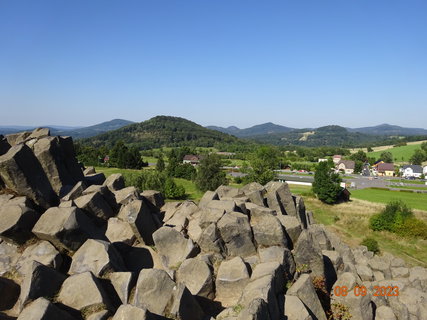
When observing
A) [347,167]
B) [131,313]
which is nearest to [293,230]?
[131,313]

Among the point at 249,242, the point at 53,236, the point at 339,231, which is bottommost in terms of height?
the point at 339,231

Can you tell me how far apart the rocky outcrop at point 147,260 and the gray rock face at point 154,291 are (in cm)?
3

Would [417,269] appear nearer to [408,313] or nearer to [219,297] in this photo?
[408,313]

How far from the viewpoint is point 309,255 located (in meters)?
14.0

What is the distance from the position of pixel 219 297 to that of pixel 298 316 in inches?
131

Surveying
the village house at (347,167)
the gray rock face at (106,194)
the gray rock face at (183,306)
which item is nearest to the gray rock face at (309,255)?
the gray rock face at (183,306)

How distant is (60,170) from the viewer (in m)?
16.3

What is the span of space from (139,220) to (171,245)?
226 centimetres

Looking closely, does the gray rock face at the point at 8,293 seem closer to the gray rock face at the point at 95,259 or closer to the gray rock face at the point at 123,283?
the gray rock face at the point at 95,259

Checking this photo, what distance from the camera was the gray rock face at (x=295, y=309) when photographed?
1090 centimetres

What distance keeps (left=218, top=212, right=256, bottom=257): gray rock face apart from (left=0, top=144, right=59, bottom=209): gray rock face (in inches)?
376

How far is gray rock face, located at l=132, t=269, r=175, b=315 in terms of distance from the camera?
32.8 ft

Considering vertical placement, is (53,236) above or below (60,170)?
below

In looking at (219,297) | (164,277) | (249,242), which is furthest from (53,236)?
(249,242)
